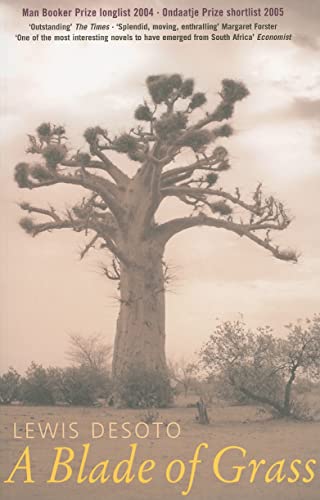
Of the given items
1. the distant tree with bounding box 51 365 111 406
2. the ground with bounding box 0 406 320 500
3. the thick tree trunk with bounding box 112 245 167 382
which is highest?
the thick tree trunk with bounding box 112 245 167 382

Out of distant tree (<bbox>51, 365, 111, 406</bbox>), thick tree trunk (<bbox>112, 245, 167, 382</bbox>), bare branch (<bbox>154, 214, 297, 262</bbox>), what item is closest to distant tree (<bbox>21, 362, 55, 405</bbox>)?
distant tree (<bbox>51, 365, 111, 406</bbox>)

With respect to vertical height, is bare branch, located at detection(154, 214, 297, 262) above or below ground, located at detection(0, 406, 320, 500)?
above

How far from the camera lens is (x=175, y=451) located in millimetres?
7254

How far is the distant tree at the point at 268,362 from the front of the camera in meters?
10.6

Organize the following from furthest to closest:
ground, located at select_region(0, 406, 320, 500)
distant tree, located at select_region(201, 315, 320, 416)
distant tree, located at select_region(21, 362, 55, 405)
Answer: distant tree, located at select_region(21, 362, 55, 405)
distant tree, located at select_region(201, 315, 320, 416)
ground, located at select_region(0, 406, 320, 500)

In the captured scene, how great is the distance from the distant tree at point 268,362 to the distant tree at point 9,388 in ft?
15.2

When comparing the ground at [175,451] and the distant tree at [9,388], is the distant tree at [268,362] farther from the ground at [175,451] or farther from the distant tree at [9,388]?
the distant tree at [9,388]

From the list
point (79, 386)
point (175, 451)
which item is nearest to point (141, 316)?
point (79, 386)

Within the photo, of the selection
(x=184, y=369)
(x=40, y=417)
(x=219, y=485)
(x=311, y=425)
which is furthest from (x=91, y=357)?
(x=219, y=485)

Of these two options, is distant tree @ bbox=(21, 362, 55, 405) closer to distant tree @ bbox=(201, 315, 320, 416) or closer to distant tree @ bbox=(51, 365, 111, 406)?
distant tree @ bbox=(51, 365, 111, 406)

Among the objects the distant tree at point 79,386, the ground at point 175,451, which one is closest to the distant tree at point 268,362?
the ground at point 175,451

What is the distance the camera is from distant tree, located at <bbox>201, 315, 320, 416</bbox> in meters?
10.6

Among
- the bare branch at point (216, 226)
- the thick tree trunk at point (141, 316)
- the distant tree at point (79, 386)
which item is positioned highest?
the bare branch at point (216, 226)

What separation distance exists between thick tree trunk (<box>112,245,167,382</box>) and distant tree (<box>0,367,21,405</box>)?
6.07 feet
